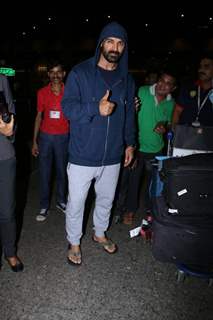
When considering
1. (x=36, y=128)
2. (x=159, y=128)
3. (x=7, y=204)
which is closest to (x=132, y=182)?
(x=159, y=128)

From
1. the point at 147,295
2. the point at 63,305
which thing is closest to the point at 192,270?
the point at 147,295

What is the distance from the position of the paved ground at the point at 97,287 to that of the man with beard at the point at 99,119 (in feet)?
0.87

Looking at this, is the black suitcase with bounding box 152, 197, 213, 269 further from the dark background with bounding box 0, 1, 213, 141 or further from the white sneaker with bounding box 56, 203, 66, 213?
the dark background with bounding box 0, 1, 213, 141

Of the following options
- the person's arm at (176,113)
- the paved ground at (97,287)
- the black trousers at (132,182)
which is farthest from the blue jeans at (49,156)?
the person's arm at (176,113)

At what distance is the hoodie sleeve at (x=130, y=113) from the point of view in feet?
9.50

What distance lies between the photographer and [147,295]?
2.58 m

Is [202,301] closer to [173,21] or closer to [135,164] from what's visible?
[135,164]

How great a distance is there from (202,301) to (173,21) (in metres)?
44.1

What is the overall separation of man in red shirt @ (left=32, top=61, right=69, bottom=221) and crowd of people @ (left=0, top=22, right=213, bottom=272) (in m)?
0.01

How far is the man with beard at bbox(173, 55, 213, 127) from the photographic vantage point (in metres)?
3.41

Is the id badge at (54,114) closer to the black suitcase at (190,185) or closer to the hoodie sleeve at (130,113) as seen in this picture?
the hoodie sleeve at (130,113)

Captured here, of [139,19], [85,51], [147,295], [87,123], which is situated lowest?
[147,295]

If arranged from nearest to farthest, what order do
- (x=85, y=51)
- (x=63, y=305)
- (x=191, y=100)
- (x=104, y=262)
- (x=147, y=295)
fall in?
(x=63, y=305) < (x=147, y=295) < (x=104, y=262) < (x=191, y=100) < (x=85, y=51)

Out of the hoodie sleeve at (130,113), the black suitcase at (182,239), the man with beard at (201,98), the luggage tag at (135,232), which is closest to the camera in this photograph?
the black suitcase at (182,239)
